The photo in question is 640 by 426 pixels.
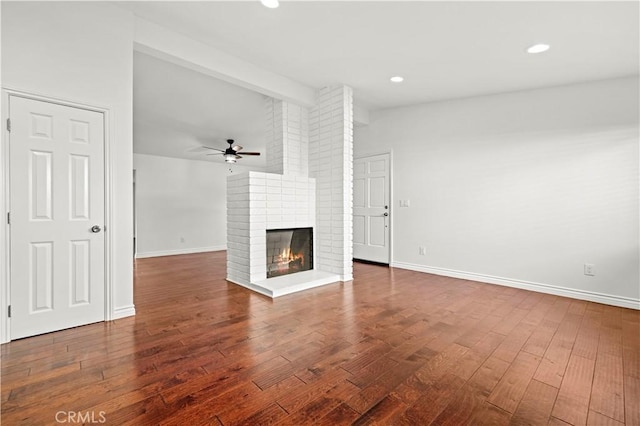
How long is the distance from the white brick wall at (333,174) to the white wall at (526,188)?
1.37 meters

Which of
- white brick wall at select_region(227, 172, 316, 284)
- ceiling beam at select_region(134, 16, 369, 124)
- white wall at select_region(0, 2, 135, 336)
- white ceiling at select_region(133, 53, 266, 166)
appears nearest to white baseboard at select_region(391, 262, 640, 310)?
white brick wall at select_region(227, 172, 316, 284)

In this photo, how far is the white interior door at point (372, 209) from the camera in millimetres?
5469

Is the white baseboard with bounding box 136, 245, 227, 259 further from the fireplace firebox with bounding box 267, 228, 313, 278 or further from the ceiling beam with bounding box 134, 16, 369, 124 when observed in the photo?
the ceiling beam with bounding box 134, 16, 369, 124

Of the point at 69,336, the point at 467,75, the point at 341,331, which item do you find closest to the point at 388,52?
the point at 467,75

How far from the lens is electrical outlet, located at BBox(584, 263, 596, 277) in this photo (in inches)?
142

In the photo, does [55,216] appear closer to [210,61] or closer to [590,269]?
[210,61]

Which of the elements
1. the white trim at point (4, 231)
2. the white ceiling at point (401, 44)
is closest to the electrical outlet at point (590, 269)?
the white ceiling at point (401, 44)

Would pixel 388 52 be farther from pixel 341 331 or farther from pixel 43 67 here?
pixel 43 67

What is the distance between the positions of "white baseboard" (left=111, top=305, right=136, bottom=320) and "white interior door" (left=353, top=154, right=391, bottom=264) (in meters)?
4.01

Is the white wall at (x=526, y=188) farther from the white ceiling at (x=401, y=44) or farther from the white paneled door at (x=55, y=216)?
the white paneled door at (x=55, y=216)

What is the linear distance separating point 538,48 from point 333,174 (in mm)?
2739

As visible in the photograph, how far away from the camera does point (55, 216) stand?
8.08ft

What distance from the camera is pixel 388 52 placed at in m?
3.32

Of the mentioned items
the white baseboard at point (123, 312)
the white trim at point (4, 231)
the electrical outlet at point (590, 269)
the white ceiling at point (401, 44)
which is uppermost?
the white ceiling at point (401, 44)
